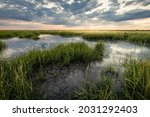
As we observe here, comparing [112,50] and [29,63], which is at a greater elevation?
[29,63]

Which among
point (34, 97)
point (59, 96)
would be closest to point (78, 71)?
point (59, 96)

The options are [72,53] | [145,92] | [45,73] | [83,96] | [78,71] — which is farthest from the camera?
[72,53]

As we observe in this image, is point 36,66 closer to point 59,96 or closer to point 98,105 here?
point 59,96

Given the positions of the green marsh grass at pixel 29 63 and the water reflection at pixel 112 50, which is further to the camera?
the water reflection at pixel 112 50

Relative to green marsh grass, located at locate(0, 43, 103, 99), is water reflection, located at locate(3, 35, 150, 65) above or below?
below

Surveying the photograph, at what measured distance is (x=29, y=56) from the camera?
8.21m

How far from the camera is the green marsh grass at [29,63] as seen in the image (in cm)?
454

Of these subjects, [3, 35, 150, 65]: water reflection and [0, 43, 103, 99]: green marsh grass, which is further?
[3, 35, 150, 65]: water reflection

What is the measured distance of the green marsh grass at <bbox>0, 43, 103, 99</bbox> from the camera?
A: 4.54m

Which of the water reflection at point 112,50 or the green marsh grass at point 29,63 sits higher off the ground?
the green marsh grass at point 29,63

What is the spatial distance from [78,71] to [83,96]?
315cm

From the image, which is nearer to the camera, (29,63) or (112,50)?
(29,63)

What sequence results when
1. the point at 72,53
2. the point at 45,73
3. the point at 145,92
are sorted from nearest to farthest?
1. the point at 145,92
2. the point at 45,73
3. the point at 72,53

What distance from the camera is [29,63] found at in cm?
752
